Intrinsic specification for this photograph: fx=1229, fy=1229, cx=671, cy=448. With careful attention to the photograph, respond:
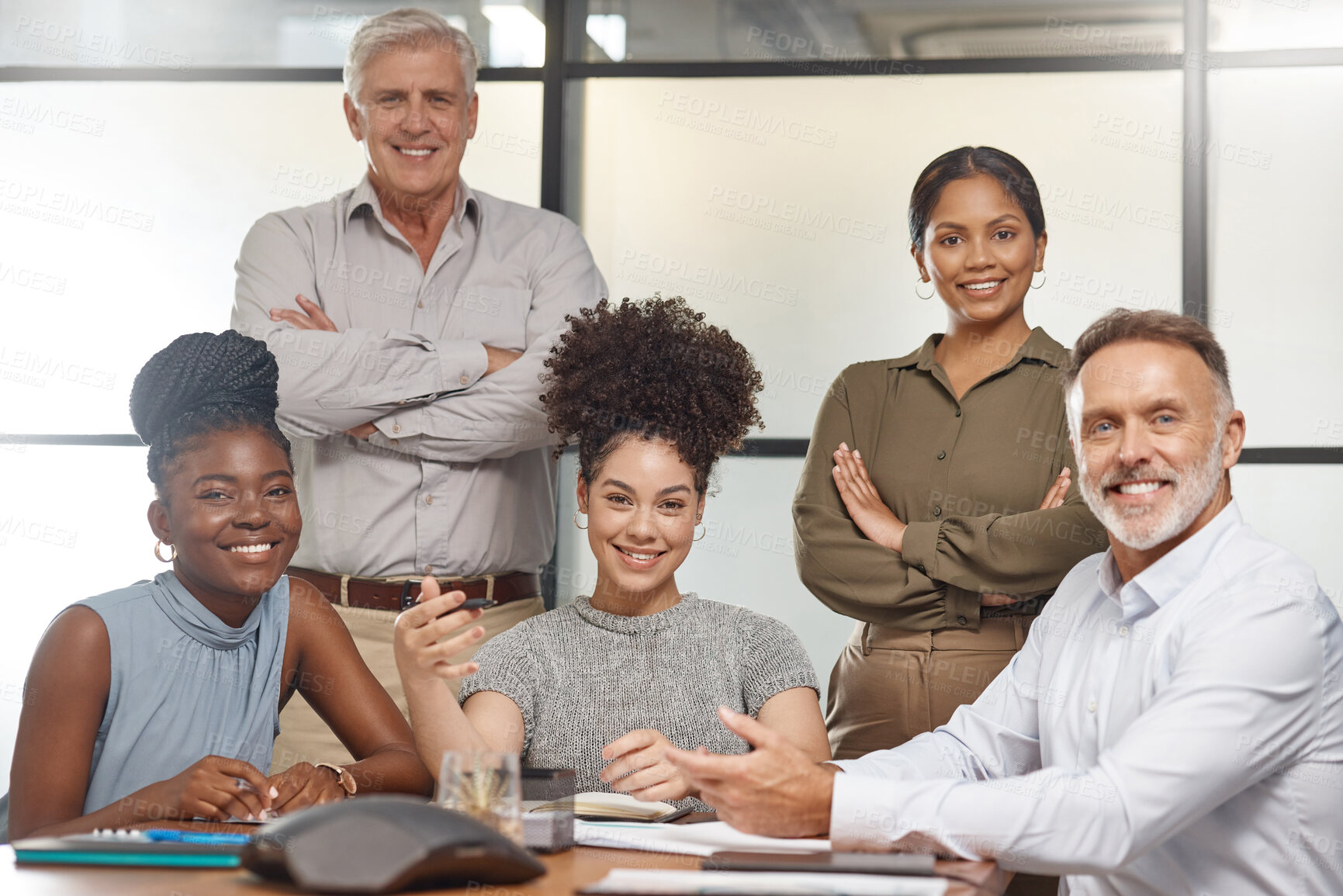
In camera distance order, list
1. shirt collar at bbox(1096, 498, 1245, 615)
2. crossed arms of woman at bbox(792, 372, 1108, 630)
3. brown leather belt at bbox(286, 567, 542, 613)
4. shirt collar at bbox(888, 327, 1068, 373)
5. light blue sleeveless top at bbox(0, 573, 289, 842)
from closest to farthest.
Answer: shirt collar at bbox(1096, 498, 1245, 615), light blue sleeveless top at bbox(0, 573, 289, 842), crossed arms of woman at bbox(792, 372, 1108, 630), shirt collar at bbox(888, 327, 1068, 373), brown leather belt at bbox(286, 567, 542, 613)

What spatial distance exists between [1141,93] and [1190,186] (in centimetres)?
39

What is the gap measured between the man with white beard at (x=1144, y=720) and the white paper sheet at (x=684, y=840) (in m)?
0.03

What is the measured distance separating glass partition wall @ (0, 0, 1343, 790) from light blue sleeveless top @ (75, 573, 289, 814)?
2.27 metres

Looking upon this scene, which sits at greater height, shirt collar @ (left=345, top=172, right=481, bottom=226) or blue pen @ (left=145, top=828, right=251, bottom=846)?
shirt collar @ (left=345, top=172, right=481, bottom=226)

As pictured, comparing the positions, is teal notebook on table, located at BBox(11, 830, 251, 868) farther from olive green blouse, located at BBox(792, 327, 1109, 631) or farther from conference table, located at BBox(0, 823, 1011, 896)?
olive green blouse, located at BBox(792, 327, 1109, 631)

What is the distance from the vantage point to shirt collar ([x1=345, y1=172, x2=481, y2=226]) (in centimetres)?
342

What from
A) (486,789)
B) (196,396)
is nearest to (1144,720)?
(486,789)

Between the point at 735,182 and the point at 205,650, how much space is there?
9.62 feet

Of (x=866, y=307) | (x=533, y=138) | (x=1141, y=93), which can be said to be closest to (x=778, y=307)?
(x=866, y=307)

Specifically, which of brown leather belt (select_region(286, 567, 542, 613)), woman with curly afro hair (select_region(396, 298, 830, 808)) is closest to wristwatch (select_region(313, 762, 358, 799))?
woman with curly afro hair (select_region(396, 298, 830, 808))

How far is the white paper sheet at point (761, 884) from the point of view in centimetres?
134

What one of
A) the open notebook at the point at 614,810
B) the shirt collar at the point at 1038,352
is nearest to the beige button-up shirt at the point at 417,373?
the shirt collar at the point at 1038,352

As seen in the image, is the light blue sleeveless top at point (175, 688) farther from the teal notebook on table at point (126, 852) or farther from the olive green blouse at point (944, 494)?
the olive green blouse at point (944, 494)

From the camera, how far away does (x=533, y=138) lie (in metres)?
4.72
